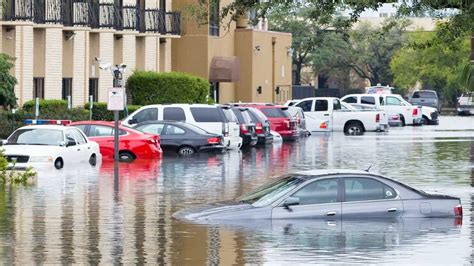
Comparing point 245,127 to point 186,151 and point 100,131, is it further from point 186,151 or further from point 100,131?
point 100,131

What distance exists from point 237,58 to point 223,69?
401 centimetres

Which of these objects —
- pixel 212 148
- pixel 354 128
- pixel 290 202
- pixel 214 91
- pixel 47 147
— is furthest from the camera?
pixel 214 91

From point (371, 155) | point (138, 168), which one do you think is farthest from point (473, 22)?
point (371, 155)

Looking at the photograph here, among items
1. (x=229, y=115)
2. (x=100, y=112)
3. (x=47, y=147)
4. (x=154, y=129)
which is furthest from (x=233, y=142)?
(x=47, y=147)

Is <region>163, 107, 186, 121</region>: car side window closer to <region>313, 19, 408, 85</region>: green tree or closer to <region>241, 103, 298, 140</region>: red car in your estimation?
<region>241, 103, 298, 140</region>: red car

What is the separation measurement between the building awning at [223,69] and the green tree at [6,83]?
78.2 feet

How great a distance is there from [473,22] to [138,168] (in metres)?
15.2

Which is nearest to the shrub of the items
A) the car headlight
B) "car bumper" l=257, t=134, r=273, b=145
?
"car bumper" l=257, t=134, r=273, b=145

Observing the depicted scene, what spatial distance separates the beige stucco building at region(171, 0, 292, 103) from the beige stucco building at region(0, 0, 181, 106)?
2657 millimetres

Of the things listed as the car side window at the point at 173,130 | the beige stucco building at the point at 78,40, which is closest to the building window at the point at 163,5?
the beige stucco building at the point at 78,40

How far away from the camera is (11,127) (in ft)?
164

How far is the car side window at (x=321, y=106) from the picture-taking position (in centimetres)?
Answer: 6819

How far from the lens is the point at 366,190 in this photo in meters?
23.5

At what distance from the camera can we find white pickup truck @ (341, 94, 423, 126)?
78.5 meters
